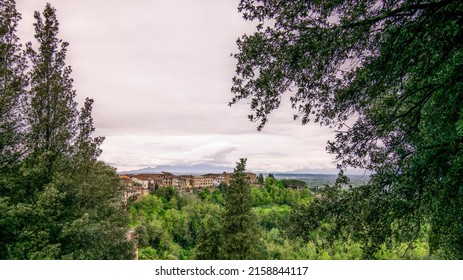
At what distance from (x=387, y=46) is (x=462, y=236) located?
10.2 ft

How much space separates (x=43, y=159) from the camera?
22.7 feet

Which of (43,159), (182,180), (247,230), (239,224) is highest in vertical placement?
(43,159)

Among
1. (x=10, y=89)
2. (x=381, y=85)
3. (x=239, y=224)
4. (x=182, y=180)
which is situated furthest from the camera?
(x=182, y=180)

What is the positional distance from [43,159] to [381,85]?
6.71 meters

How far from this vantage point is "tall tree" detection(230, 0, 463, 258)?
284cm

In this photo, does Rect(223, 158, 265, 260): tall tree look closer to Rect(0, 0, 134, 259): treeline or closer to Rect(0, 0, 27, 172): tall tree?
Rect(0, 0, 134, 259): treeline

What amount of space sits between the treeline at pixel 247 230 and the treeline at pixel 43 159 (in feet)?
15.5

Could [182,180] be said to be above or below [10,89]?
below

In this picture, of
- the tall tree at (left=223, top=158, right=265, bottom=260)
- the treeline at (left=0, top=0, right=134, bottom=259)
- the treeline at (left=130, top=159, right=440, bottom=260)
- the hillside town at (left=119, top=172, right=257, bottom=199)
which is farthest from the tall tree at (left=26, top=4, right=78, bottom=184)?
the hillside town at (left=119, top=172, right=257, bottom=199)

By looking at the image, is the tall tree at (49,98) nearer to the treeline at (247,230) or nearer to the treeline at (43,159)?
the treeline at (43,159)

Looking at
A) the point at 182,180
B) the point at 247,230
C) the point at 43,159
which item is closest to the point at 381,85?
the point at 43,159

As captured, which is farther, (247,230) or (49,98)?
(247,230)

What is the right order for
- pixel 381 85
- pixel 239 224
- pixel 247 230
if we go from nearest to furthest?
pixel 381 85
pixel 247 230
pixel 239 224

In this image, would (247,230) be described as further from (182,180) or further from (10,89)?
(182,180)
